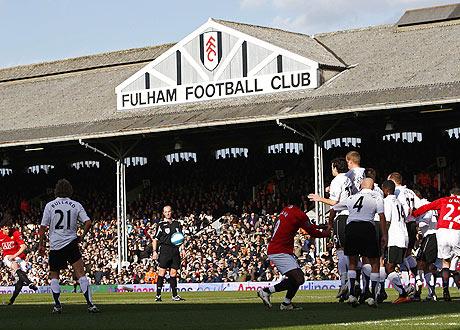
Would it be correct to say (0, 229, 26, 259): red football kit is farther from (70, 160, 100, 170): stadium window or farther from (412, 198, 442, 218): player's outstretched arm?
(70, 160, 100, 170): stadium window

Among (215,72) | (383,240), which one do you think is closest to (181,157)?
(215,72)

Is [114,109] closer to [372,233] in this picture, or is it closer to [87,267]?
[87,267]

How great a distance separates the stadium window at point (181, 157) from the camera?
1763 inches

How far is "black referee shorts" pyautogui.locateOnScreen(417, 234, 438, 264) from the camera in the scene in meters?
19.9

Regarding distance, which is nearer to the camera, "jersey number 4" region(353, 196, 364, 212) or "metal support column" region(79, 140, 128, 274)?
"jersey number 4" region(353, 196, 364, 212)

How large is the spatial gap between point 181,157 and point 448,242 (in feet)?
86.6

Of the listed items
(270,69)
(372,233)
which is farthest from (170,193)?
(372,233)

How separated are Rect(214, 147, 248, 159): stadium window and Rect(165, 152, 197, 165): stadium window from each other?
1.06 metres

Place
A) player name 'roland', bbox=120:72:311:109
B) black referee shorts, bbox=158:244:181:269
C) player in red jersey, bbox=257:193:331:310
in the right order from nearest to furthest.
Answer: player in red jersey, bbox=257:193:331:310
black referee shorts, bbox=158:244:181:269
player name 'roland', bbox=120:72:311:109

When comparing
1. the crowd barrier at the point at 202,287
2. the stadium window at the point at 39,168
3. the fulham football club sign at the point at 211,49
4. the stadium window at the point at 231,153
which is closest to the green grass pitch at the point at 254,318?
the crowd barrier at the point at 202,287

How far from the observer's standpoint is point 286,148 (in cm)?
4228

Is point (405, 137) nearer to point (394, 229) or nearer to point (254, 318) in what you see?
point (394, 229)

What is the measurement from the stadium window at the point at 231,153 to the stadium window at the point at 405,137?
19.8 ft

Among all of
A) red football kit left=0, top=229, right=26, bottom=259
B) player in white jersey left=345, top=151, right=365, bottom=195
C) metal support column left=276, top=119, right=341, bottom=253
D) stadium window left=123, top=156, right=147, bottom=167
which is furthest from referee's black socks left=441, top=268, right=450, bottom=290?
stadium window left=123, top=156, right=147, bottom=167
